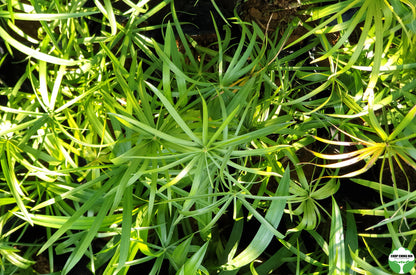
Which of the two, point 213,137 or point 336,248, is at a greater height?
point 213,137

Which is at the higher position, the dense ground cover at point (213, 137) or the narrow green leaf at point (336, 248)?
the dense ground cover at point (213, 137)

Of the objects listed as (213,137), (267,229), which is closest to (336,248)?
(267,229)

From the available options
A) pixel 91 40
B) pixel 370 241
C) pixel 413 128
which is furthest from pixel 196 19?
pixel 370 241

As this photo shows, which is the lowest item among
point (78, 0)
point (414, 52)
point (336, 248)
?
point (336, 248)

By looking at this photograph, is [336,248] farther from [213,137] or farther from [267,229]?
[213,137]

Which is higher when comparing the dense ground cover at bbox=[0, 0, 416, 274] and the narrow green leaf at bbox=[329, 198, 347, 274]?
the dense ground cover at bbox=[0, 0, 416, 274]

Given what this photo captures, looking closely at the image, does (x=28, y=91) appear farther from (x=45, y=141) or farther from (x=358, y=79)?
(x=358, y=79)

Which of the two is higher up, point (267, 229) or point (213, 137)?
point (213, 137)

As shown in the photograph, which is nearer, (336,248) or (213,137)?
(213,137)
